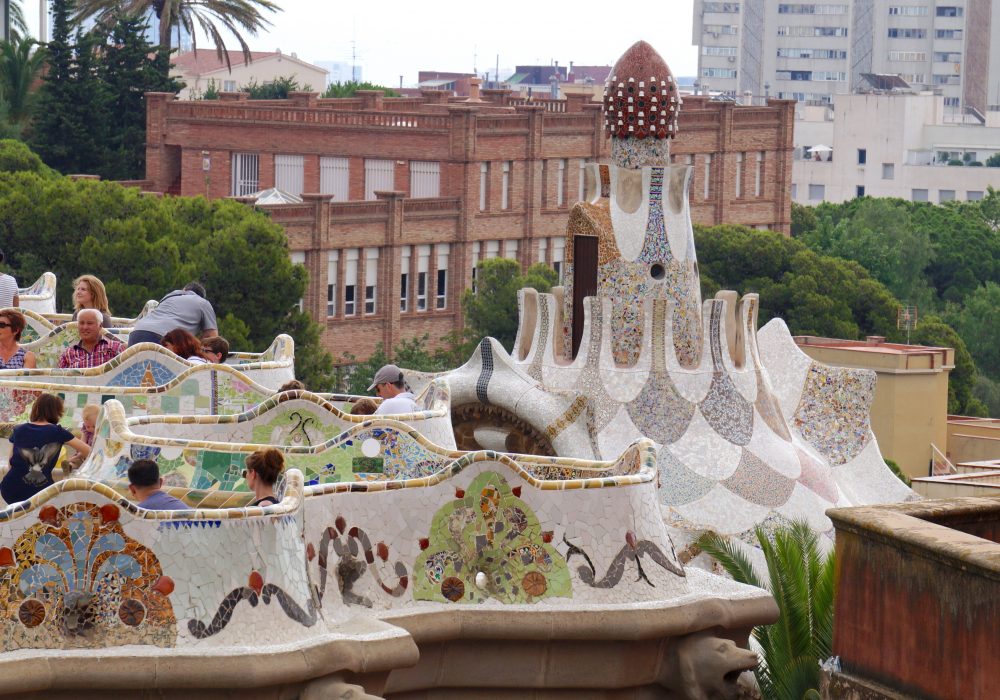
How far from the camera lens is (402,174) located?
68.2m

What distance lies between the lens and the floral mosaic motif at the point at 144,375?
1297cm

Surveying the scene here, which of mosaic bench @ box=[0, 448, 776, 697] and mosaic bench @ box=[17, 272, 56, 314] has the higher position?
mosaic bench @ box=[17, 272, 56, 314]

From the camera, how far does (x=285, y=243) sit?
170 ft

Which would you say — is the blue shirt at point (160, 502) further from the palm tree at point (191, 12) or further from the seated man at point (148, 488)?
the palm tree at point (191, 12)

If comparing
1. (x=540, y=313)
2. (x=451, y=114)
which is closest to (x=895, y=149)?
(x=451, y=114)

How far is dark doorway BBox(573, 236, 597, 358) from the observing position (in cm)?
2158

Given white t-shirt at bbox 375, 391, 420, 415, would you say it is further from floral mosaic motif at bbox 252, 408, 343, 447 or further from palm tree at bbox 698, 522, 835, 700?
palm tree at bbox 698, 522, 835, 700

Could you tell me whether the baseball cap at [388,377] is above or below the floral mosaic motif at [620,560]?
above

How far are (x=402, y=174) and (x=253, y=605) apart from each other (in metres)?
59.7

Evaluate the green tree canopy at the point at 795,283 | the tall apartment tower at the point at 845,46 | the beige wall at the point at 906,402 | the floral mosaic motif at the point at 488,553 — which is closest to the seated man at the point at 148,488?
the floral mosaic motif at the point at 488,553

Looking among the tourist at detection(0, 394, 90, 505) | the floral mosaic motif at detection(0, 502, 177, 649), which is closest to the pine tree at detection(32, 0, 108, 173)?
the tourist at detection(0, 394, 90, 505)

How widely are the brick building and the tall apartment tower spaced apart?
88.3m

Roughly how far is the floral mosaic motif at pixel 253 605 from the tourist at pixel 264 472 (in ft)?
1.50

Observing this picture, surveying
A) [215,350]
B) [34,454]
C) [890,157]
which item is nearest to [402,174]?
[215,350]
